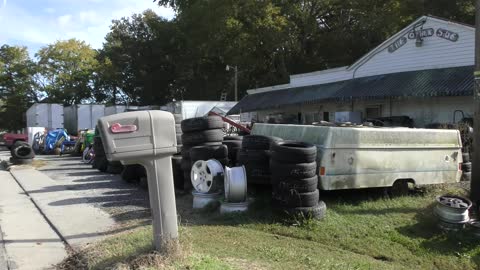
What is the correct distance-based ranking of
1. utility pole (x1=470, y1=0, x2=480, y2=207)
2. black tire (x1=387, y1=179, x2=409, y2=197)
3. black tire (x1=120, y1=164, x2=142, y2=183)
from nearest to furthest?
1. utility pole (x1=470, y1=0, x2=480, y2=207)
2. black tire (x1=387, y1=179, x2=409, y2=197)
3. black tire (x1=120, y1=164, x2=142, y2=183)

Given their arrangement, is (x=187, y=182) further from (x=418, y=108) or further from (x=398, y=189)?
(x=418, y=108)

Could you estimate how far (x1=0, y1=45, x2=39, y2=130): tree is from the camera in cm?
5975

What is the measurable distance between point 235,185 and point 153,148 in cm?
291

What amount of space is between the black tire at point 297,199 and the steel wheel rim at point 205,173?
146 centimetres

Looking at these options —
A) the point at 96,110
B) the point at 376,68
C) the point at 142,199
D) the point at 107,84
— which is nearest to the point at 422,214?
the point at 142,199

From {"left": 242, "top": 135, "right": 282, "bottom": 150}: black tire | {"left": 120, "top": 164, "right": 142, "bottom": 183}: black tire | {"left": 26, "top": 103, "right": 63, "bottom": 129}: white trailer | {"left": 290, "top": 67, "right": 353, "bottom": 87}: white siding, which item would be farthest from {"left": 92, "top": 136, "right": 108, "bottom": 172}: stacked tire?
{"left": 26, "top": 103, "right": 63, "bottom": 129}: white trailer

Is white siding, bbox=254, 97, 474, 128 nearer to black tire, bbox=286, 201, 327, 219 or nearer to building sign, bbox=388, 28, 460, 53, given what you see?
building sign, bbox=388, 28, 460, 53

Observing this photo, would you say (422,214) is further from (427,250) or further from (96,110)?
(96,110)

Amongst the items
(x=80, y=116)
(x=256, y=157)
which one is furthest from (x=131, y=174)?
(x=80, y=116)

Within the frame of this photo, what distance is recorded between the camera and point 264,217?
7.90 metres

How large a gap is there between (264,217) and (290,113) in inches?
942

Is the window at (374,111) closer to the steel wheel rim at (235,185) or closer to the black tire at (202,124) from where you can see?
the black tire at (202,124)

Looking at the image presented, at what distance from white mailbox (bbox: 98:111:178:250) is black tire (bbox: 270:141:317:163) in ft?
8.82

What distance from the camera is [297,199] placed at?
7.58 metres
